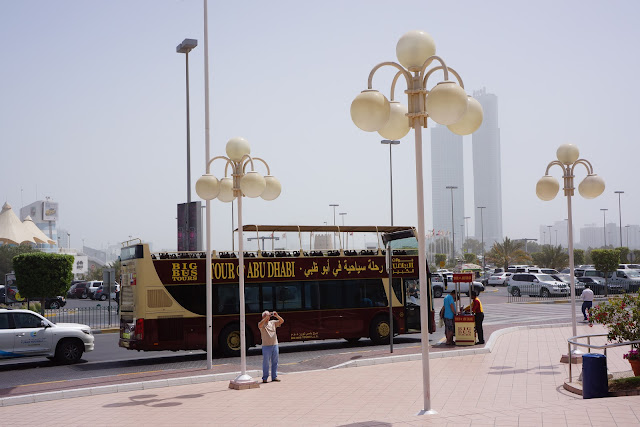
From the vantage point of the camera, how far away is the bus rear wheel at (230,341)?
20.8 m

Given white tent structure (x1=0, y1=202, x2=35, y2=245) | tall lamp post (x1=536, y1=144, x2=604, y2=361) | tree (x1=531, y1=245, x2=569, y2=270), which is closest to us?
tall lamp post (x1=536, y1=144, x2=604, y2=361)

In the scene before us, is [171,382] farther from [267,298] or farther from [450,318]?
[450,318]

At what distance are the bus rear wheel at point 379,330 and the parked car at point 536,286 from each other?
96.0ft

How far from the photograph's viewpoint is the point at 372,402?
12.5m

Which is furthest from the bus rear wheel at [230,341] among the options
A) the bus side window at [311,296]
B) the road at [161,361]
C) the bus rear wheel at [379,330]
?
the bus rear wheel at [379,330]

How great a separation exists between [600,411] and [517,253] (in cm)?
7887

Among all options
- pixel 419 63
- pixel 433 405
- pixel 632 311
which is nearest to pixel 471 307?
pixel 632 311

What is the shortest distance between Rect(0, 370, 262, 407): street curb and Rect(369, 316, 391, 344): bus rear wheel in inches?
284

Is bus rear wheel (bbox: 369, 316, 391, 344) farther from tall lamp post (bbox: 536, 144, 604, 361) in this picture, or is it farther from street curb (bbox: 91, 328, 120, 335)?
street curb (bbox: 91, 328, 120, 335)

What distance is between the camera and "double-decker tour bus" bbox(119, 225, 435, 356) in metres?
19.8

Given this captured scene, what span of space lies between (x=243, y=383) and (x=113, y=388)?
8.61 ft

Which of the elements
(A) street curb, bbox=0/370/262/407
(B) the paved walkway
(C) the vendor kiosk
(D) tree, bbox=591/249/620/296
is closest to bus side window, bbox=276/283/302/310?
(C) the vendor kiosk

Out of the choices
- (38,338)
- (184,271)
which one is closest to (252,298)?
(184,271)

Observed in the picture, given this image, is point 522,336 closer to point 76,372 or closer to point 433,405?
point 433,405
